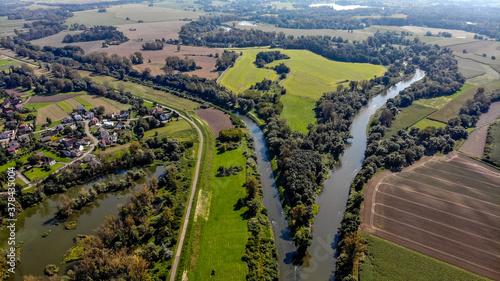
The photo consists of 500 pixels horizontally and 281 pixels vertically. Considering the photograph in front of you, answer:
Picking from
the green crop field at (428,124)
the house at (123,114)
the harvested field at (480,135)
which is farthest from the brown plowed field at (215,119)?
the harvested field at (480,135)

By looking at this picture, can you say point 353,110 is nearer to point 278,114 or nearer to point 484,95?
point 278,114

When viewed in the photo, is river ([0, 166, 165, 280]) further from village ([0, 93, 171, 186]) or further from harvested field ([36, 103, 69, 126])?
harvested field ([36, 103, 69, 126])

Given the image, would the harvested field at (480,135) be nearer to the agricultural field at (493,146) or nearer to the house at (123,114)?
the agricultural field at (493,146)

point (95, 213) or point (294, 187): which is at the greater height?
A: point (294, 187)

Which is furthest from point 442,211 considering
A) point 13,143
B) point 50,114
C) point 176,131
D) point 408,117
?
point 50,114

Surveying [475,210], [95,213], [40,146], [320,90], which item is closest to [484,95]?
[320,90]

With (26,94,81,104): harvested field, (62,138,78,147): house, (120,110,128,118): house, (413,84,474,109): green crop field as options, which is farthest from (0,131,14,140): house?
(413,84,474,109): green crop field

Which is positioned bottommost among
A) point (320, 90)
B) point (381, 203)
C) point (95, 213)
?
point (95, 213)

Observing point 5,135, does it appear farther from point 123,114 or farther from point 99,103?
point 123,114
